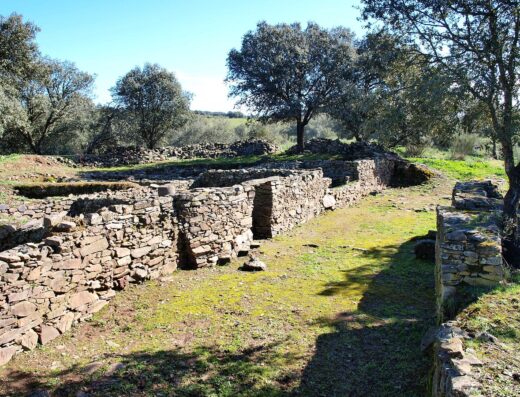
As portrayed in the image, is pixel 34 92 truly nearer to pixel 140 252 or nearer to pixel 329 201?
pixel 329 201

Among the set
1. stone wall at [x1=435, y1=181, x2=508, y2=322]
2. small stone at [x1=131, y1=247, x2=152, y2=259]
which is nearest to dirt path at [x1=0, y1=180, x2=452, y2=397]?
small stone at [x1=131, y1=247, x2=152, y2=259]

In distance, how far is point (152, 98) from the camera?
4181 centimetres

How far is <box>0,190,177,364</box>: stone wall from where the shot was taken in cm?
636

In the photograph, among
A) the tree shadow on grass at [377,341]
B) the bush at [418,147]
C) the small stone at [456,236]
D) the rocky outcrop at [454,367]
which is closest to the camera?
the rocky outcrop at [454,367]

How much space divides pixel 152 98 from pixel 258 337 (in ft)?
126

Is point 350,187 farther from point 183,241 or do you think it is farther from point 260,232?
point 183,241

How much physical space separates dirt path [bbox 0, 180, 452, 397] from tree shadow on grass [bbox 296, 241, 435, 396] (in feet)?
0.07

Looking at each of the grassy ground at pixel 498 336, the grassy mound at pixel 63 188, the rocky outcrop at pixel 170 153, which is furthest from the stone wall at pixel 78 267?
the rocky outcrop at pixel 170 153

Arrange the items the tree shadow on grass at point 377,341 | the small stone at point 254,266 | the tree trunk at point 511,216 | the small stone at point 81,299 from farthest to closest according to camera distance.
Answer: the small stone at point 254,266 → the tree trunk at point 511,216 → the small stone at point 81,299 → the tree shadow on grass at point 377,341

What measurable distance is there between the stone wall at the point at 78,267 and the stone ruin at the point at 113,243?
0.6 inches

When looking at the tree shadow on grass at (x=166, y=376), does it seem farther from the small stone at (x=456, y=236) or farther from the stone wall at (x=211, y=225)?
the stone wall at (x=211, y=225)

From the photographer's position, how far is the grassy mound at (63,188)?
2094cm

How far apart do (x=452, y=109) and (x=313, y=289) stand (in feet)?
20.1

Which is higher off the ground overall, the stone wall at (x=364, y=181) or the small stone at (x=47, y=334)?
the stone wall at (x=364, y=181)
